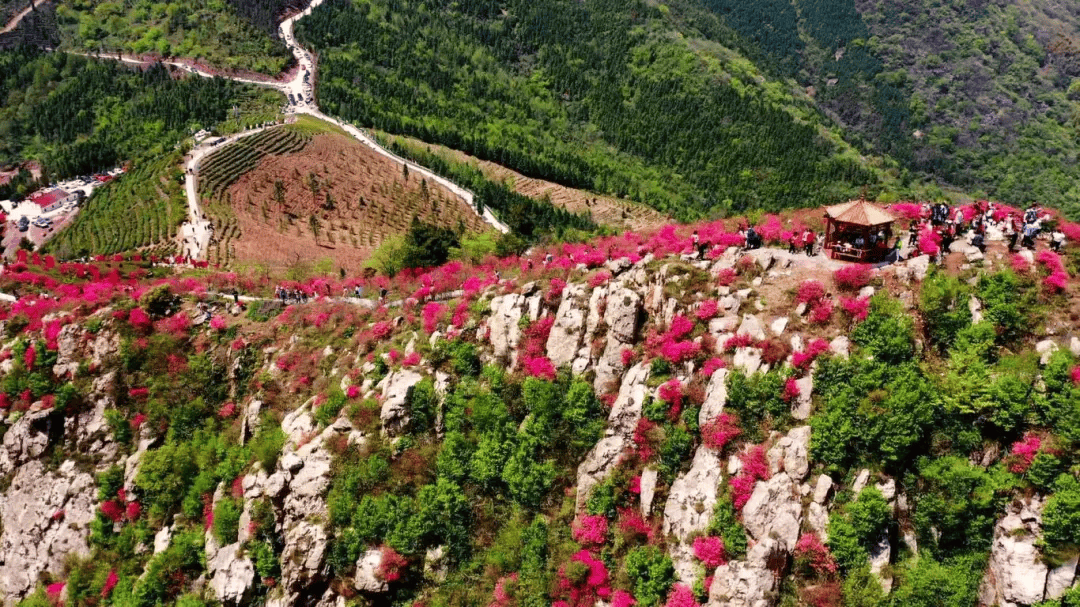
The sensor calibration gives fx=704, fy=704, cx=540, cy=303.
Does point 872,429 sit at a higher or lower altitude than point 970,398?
lower

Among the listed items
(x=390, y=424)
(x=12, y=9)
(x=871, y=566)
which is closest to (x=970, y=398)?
(x=871, y=566)

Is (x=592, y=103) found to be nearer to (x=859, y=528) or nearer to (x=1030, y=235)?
(x=1030, y=235)

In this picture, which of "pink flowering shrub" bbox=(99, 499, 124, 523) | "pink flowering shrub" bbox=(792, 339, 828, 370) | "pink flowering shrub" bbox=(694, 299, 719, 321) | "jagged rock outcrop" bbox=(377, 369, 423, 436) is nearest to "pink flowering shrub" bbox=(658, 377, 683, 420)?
"pink flowering shrub" bbox=(694, 299, 719, 321)

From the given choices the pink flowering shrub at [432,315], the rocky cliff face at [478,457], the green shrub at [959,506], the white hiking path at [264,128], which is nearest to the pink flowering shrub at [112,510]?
the rocky cliff face at [478,457]

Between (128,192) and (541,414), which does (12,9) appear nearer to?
(128,192)

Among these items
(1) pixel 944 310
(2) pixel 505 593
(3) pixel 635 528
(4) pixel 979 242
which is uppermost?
(4) pixel 979 242

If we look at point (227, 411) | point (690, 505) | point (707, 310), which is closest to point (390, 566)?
point (690, 505)

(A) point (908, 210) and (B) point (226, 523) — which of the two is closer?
(B) point (226, 523)

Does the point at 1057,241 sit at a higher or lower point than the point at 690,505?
higher
